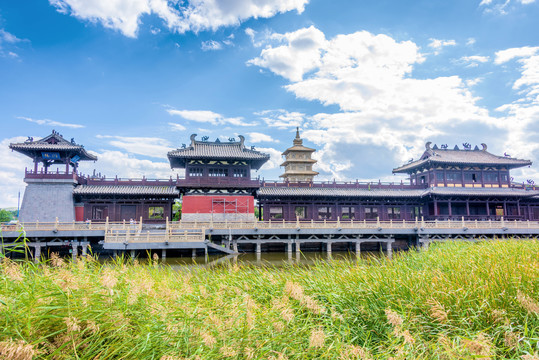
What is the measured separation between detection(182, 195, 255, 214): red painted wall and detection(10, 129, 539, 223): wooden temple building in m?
0.09

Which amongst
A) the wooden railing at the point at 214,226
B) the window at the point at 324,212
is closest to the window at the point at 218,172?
the wooden railing at the point at 214,226

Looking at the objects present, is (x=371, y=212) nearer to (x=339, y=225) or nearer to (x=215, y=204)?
(x=339, y=225)

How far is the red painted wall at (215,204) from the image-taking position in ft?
92.4

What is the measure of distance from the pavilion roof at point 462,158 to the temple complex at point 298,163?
51.3 feet

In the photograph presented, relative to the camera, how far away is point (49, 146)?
91.7ft

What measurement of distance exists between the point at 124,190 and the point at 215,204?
27.6 ft

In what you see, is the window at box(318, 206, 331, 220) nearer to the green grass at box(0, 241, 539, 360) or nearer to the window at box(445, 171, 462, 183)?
the window at box(445, 171, 462, 183)

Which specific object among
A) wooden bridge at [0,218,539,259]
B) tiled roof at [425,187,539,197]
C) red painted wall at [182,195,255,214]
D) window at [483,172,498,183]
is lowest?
wooden bridge at [0,218,539,259]

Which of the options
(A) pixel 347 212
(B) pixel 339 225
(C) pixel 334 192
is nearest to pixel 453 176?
(A) pixel 347 212

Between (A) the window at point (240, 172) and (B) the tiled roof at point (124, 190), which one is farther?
(A) the window at point (240, 172)

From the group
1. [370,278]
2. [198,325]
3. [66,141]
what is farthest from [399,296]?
[66,141]

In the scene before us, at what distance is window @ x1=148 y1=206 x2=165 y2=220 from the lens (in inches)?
1157

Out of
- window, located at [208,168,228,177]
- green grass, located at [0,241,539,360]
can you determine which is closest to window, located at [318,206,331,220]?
window, located at [208,168,228,177]

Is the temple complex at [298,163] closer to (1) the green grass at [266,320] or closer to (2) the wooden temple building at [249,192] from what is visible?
(2) the wooden temple building at [249,192]
